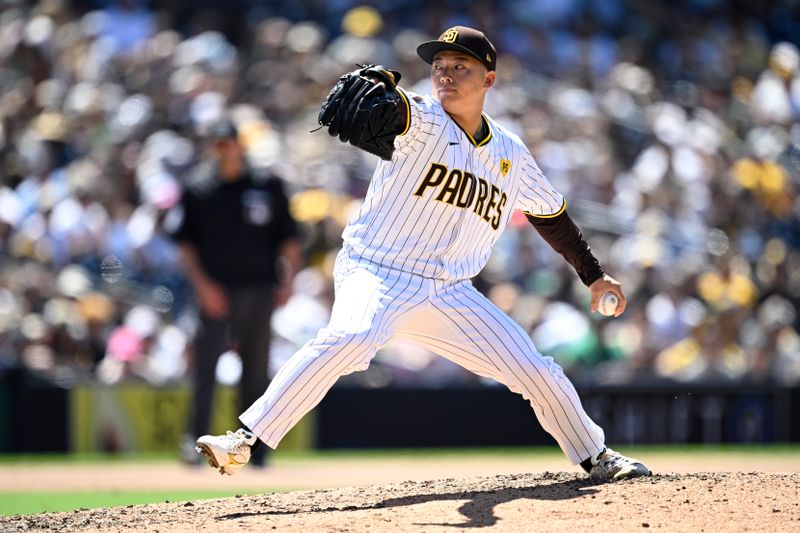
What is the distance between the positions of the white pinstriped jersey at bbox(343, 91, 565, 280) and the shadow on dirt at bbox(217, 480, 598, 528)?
0.92m

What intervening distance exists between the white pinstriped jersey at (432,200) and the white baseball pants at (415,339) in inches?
3.3

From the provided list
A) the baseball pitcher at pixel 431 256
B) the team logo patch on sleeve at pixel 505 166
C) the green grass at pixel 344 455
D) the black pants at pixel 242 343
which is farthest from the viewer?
the black pants at pixel 242 343

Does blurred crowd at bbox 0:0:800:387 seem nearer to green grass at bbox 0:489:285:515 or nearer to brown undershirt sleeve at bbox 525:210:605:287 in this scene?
green grass at bbox 0:489:285:515

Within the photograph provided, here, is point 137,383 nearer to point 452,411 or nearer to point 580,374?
point 452,411

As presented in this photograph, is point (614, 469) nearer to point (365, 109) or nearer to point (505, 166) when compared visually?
point (505, 166)

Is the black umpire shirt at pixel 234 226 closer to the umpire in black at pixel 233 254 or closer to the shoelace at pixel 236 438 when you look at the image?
the umpire in black at pixel 233 254

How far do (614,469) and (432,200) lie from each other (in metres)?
1.48

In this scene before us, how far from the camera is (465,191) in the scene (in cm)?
543

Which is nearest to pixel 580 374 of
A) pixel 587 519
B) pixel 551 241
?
pixel 551 241

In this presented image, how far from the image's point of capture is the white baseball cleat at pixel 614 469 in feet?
18.9

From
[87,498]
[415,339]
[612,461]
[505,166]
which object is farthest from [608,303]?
[87,498]

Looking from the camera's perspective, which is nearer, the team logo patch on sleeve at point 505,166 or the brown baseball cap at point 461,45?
the brown baseball cap at point 461,45

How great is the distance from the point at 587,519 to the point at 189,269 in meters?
4.73

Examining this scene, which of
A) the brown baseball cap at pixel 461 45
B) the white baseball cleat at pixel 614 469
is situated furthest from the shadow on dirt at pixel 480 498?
the brown baseball cap at pixel 461 45
